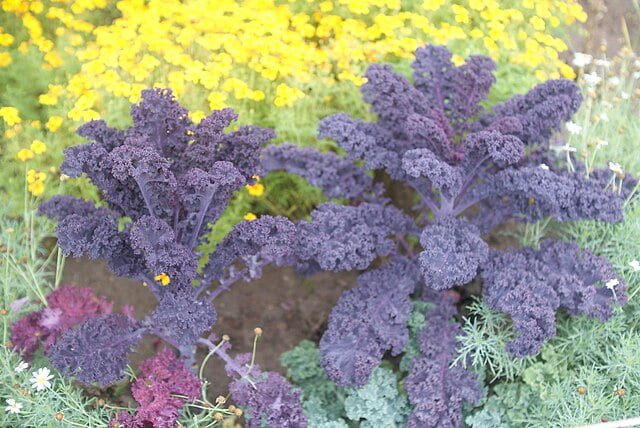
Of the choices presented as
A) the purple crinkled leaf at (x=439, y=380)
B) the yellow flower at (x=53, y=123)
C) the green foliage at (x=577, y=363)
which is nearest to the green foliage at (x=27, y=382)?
the yellow flower at (x=53, y=123)

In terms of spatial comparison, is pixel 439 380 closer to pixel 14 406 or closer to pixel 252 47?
pixel 14 406

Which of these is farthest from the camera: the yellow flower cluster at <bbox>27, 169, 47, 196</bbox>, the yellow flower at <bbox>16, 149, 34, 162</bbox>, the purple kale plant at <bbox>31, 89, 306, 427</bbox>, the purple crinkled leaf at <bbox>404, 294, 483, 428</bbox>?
the yellow flower at <bbox>16, 149, 34, 162</bbox>

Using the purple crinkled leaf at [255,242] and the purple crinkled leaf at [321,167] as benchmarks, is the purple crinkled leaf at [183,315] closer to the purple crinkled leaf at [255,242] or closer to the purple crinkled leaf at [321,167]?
the purple crinkled leaf at [255,242]

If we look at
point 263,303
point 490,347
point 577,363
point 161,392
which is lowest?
point 263,303

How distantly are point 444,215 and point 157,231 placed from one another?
3.79ft

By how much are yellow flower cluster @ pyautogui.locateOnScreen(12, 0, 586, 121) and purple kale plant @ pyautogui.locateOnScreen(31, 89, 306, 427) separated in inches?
23.3

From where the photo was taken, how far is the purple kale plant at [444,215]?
A: 2369 millimetres

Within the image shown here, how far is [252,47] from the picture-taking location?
10.2 feet

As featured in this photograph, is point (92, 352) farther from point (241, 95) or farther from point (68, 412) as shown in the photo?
point (241, 95)

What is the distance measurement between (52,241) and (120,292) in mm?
481

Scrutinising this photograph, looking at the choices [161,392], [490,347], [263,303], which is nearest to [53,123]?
[263,303]

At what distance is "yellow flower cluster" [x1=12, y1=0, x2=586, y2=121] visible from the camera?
3.01m

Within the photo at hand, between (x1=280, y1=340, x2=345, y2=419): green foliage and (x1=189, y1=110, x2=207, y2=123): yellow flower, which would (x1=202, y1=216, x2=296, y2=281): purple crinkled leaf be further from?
(x1=189, y1=110, x2=207, y2=123): yellow flower

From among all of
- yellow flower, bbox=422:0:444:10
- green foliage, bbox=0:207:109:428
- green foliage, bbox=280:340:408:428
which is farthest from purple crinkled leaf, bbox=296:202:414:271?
yellow flower, bbox=422:0:444:10
